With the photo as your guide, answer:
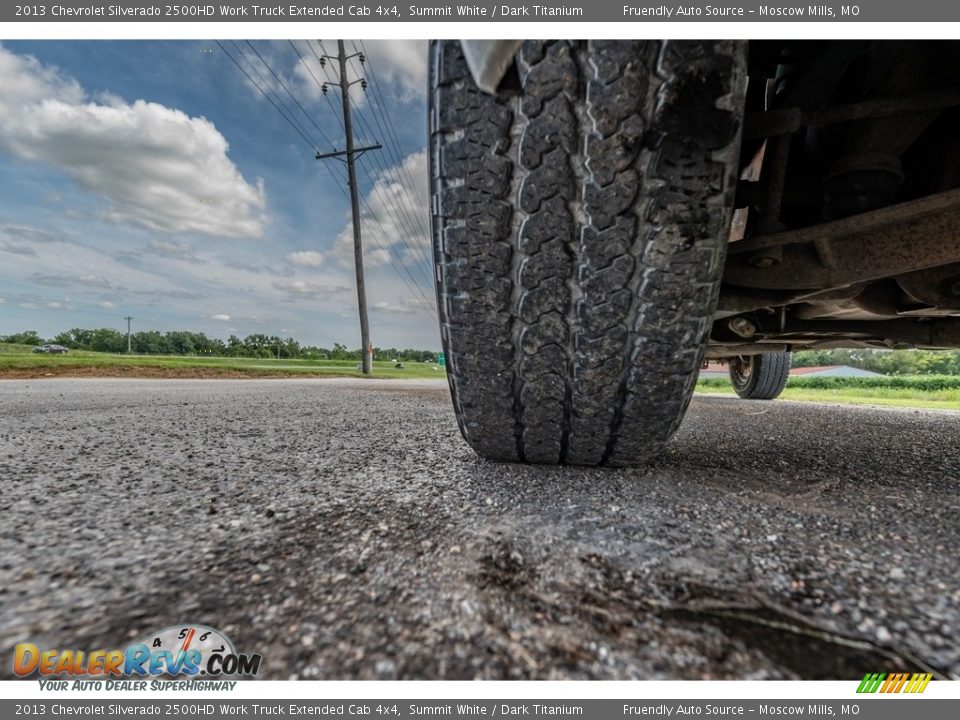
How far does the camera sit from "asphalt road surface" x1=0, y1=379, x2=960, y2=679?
0.38 m

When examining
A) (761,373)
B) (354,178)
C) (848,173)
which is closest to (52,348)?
(354,178)

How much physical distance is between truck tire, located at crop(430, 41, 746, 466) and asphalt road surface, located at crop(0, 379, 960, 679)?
21cm

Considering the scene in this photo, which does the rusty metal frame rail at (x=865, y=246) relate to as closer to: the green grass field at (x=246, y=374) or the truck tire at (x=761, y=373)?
the truck tire at (x=761, y=373)

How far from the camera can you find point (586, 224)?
651 mm

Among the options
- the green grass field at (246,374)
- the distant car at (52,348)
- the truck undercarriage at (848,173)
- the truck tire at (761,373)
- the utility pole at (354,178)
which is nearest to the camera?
the truck undercarriage at (848,173)

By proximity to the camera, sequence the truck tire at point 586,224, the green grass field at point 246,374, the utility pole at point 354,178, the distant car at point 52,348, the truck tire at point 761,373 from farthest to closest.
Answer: the distant car at point 52,348 → the utility pole at point 354,178 → the green grass field at point 246,374 → the truck tire at point 761,373 → the truck tire at point 586,224

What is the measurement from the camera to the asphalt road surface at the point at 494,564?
0.38m

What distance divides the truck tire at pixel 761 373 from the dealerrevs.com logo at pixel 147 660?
375cm

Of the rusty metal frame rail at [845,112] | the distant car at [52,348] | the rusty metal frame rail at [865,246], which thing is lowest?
the rusty metal frame rail at [865,246]

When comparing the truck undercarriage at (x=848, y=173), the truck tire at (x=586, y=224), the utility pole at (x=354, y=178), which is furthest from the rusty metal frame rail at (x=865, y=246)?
the utility pole at (x=354, y=178)

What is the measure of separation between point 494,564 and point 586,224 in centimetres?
50

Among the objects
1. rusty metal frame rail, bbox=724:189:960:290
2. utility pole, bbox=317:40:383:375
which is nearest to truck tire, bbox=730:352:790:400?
rusty metal frame rail, bbox=724:189:960:290

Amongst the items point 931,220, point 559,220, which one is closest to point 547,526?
point 559,220

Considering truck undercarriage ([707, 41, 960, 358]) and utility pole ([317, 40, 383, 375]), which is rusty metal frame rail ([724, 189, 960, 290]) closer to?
truck undercarriage ([707, 41, 960, 358])
